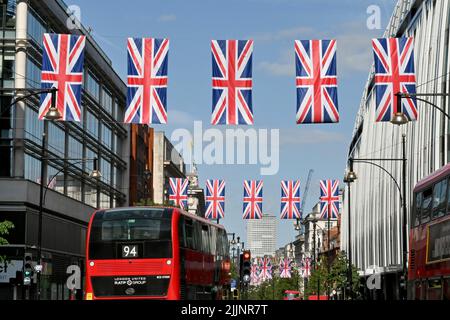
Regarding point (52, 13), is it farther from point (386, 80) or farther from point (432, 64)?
point (386, 80)

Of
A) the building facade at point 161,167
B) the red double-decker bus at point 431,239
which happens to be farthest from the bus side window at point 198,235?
the building facade at point 161,167

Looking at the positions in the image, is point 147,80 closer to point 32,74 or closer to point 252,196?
point 32,74

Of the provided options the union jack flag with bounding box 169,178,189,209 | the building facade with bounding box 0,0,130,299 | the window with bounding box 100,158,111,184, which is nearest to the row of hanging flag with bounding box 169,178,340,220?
the union jack flag with bounding box 169,178,189,209

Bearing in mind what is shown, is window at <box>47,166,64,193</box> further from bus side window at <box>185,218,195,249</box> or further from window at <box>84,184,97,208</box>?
bus side window at <box>185,218,195,249</box>

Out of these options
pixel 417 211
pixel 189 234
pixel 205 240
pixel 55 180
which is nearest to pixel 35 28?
pixel 55 180

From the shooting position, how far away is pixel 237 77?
38.2 meters

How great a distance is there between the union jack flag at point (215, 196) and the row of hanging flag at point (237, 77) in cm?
3540

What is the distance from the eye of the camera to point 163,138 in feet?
491

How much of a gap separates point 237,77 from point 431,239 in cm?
1528

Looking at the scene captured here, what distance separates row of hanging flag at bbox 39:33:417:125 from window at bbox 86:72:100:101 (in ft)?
152

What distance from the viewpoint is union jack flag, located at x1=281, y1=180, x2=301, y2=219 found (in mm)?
71000
